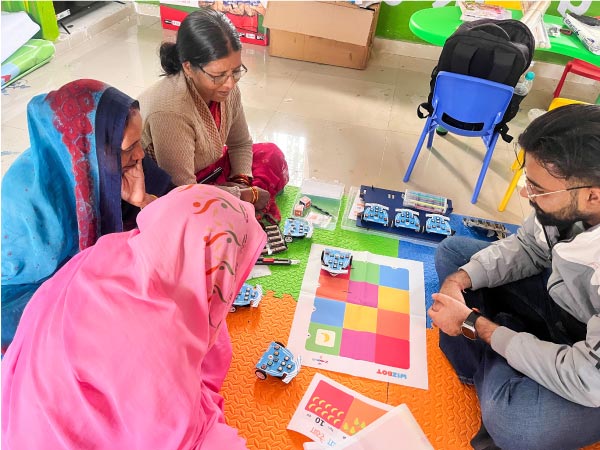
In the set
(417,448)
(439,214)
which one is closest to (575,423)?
(417,448)

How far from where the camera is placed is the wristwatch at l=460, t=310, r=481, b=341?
53.8 inches

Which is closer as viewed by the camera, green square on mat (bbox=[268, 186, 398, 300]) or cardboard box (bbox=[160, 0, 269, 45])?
green square on mat (bbox=[268, 186, 398, 300])

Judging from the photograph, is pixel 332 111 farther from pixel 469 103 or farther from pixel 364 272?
pixel 364 272

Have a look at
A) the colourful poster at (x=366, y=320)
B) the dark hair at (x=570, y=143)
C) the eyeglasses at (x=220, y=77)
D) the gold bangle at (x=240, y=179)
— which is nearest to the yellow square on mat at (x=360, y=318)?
the colourful poster at (x=366, y=320)

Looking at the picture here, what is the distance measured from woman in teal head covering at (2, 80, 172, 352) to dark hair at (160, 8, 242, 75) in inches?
17.4

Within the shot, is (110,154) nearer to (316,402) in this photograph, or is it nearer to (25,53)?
(316,402)

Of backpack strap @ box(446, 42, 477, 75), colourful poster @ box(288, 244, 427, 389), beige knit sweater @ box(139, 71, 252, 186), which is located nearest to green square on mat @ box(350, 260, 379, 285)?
colourful poster @ box(288, 244, 427, 389)

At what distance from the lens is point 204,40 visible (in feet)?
4.89

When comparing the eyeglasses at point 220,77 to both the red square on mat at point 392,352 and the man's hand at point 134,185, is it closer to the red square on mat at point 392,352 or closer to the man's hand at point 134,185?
the man's hand at point 134,185

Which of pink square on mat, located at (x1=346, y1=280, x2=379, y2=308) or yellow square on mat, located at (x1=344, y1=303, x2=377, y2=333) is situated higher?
pink square on mat, located at (x1=346, y1=280, x2=379, y2=308)

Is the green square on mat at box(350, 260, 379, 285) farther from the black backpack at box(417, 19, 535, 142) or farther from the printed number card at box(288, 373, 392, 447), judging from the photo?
the black backpack at box(417, 19, 535, 142)

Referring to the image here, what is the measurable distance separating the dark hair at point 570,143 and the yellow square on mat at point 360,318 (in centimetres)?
81

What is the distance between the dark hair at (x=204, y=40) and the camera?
1.49 m

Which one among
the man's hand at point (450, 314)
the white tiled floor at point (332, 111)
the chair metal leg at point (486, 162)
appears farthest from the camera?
the white tiled floor at point (332, 111)
